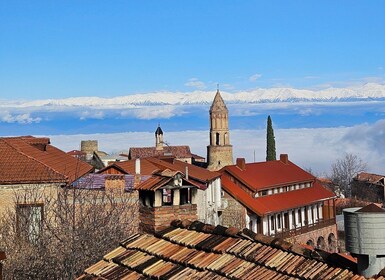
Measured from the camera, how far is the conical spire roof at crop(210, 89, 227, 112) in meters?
91.4

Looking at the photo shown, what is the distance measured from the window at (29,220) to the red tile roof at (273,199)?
81.0ft

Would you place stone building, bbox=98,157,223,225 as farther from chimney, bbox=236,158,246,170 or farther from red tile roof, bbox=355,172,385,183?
red tile roof, bbox=355,172,385,183

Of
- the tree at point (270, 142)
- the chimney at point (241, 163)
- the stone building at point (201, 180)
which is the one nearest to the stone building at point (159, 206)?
the stone building at point (201, 180)

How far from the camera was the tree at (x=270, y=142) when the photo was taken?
88.6 metres

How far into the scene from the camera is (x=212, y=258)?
748 cm

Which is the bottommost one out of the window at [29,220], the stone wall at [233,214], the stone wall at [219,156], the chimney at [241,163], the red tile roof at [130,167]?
the stone wall at [233,214]

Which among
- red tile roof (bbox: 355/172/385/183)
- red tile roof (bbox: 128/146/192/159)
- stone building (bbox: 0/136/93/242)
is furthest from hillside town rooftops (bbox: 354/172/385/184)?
stone building (bbox: 0/136/93/242)

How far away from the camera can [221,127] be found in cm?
9050

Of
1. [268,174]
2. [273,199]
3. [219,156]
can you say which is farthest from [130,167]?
[219,156]

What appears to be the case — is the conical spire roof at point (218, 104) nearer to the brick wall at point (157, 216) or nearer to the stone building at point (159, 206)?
the stone building at point (159, 206)

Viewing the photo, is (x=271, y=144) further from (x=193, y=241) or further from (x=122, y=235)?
(x=193, y=241)

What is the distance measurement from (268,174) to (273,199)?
3766 millimetres

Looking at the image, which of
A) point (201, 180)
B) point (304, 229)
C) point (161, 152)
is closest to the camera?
point (201, 180)

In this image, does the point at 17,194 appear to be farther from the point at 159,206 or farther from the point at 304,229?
the point at 304,229
